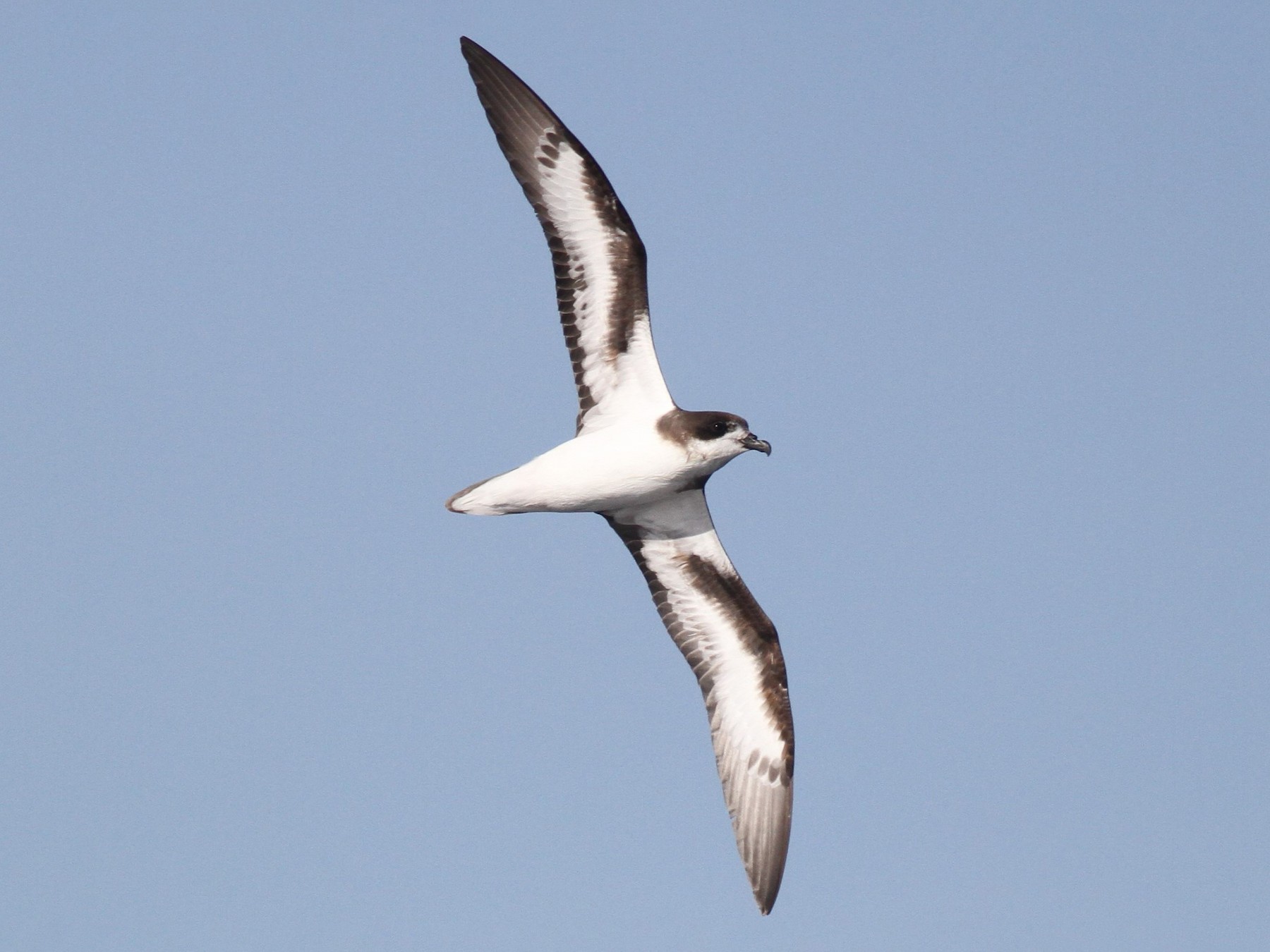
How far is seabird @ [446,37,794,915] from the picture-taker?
1786cm

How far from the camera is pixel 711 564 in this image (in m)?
19.6

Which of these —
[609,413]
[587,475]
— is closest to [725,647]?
[587,475]

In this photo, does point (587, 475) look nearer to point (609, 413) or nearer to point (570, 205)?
point (609, 413)

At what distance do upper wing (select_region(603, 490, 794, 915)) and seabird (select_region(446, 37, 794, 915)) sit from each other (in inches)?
1.2

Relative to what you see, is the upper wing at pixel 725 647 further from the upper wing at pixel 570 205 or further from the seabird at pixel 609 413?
the upper wing at pixel 570 205

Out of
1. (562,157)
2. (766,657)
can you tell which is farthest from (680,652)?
(562,157)

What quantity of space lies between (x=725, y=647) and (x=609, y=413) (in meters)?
3.37

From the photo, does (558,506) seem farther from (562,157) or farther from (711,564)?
(562,157)

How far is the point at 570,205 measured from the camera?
17.9 m

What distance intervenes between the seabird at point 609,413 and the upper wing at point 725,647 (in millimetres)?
30

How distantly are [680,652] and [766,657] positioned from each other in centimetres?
104

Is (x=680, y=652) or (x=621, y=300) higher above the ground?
(x=621, y=300)

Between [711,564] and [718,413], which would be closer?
[718,413]

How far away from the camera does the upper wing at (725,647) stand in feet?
63.4
